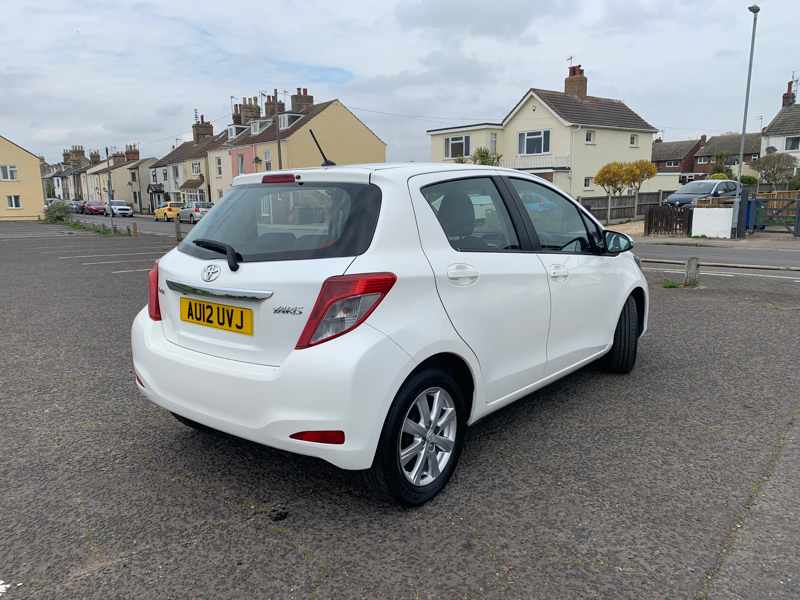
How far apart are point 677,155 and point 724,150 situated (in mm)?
8637

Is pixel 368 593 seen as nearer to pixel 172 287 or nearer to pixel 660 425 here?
pixel 172 287

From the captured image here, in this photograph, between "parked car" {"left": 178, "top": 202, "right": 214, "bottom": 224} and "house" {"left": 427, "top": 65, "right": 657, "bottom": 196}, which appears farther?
"parked car" {"left": 178, "top": 202, "right": 214, "bottom": 224}

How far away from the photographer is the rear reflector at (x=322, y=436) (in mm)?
2672

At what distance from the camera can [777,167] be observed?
142 ft

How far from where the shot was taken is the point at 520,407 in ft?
14.8

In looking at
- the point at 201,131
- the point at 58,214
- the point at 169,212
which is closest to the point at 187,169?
the point at 201,131

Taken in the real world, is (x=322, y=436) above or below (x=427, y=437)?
above

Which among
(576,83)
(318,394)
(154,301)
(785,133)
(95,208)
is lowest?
(95,208)

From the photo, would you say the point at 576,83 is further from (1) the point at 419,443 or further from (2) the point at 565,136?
(1) the point at 419,443

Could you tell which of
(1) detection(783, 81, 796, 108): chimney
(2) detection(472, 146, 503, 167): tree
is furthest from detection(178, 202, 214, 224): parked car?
(1) detection(783, 81, 796, 108): chimney

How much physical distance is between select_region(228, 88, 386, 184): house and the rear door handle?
4430cm

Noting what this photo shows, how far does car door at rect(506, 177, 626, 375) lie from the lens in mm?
4012

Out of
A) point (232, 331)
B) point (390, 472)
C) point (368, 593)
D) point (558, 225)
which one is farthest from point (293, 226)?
point (558, 225)

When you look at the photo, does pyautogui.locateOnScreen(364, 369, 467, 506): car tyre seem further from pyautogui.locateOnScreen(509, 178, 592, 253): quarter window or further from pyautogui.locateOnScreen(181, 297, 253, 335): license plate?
pyautogui.locateOnScreen(509, 178, 592, 253): quarter window
